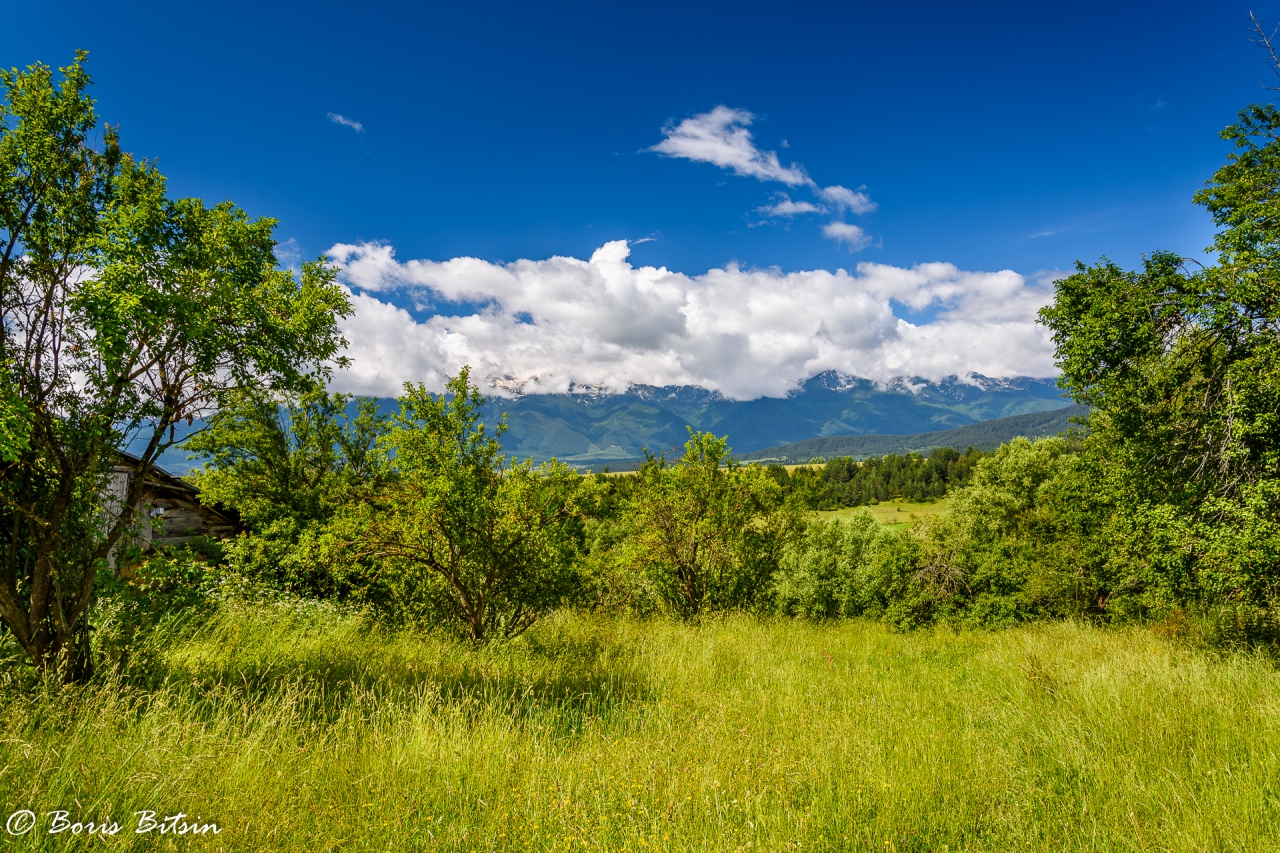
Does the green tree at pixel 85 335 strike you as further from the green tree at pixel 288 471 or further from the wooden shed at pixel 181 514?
the wooden shed at pixel 181 514

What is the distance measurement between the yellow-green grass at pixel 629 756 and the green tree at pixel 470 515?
4.83 ft

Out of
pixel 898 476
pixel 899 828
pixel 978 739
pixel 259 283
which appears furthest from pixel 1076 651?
pixel 898 476

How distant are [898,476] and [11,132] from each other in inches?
5201

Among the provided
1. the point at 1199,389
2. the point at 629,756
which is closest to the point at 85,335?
the point at 629,756

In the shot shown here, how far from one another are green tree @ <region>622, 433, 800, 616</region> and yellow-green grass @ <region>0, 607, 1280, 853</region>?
707 centimetres

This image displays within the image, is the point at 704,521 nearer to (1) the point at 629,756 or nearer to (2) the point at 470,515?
(2) the point at 470,515

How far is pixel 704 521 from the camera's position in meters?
14.9

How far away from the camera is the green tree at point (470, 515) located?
7777 millimetres

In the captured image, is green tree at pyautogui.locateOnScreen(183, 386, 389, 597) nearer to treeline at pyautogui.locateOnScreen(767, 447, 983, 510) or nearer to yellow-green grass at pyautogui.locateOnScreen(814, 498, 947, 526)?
yellow-green grass at pyautogui.locateOnScreen(814, 498, 947, 526)

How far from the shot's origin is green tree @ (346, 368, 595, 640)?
306 inches

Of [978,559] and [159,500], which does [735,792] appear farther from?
[159,500]

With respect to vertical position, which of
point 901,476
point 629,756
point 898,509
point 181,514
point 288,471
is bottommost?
point 898,509

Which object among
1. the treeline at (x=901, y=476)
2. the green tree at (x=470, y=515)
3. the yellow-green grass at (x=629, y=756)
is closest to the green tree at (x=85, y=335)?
the yellow-green grass at (x=629, y=756)

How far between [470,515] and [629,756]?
4221 mm
